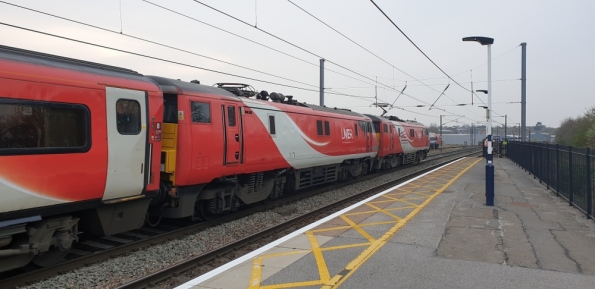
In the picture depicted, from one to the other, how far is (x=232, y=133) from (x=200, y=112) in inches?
45.5

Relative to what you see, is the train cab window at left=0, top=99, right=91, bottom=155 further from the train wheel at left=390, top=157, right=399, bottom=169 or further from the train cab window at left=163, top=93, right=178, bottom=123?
the train wheel at left=390, top=157, right=399, bottom=169

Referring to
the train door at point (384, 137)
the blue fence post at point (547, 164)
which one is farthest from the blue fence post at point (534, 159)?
the train door at point (384, 137)

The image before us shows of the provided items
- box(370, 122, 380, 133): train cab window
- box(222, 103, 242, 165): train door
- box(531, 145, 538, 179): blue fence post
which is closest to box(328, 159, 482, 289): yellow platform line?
box(222, 103, 242, 165): train door

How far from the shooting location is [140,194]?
7.46m

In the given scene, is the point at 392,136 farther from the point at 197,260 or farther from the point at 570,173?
the point at 197,260

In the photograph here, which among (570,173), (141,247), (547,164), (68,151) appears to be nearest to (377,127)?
(547,164)

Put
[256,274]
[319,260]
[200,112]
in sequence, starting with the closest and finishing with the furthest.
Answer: [256,274] → [319,260] → [200,112]

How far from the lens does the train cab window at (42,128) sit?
5398 mm

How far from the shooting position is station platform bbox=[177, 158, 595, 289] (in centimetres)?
548

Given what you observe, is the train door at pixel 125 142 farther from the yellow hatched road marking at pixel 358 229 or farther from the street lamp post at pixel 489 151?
the street lamp post at pixel 489 151

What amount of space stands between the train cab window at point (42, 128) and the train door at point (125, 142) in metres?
0.48

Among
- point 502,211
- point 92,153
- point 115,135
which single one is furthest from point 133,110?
point 502,211

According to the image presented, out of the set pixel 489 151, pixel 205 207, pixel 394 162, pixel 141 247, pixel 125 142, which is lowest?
pixel 141 247

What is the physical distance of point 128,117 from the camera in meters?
7.16
